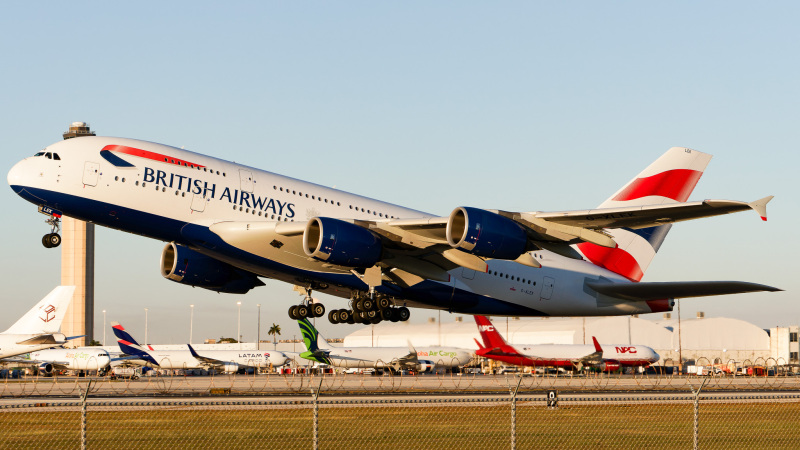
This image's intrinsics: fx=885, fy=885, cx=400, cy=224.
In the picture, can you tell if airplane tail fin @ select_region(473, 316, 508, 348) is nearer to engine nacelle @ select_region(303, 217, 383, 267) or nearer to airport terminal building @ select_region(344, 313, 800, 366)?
airport terminal building @ select_region(344, 313, 800, 366)

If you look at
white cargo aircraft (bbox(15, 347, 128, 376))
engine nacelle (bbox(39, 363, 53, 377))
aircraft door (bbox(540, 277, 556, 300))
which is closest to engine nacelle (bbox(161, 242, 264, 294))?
Answer: aircraft door (bbox(540, 277, 556, 300))

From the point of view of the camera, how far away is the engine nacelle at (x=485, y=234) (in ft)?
104

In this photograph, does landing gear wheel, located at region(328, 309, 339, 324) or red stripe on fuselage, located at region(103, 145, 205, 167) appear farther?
landing gear wheel, located at region(328, 309, 339, 324)

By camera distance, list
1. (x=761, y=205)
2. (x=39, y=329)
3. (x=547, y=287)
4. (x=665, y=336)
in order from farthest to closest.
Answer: (x=665, y=336), (x=39, y=329), (x=547, y=287), (x=761, y=205)

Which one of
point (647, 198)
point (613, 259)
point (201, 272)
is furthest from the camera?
point (647, 198)

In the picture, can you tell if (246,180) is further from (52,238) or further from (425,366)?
(425,366)

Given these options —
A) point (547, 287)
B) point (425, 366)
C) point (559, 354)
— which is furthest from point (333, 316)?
point (559, 354)

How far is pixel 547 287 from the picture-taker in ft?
141

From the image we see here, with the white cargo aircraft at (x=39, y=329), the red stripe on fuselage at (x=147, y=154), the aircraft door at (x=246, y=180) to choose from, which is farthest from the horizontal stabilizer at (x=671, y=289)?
the white cargo aircraft at (x=39, y=329)

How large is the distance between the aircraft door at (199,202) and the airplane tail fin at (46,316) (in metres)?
50.8

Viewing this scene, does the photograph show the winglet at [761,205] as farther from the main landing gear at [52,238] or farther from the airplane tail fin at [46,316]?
Answer: the airplane tail fin at [46,316]

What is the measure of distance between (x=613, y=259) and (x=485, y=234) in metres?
16.7

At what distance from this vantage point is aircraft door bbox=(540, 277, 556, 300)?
1694 inches

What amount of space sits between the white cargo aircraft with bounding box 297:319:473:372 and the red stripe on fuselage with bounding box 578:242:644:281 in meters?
58.9
